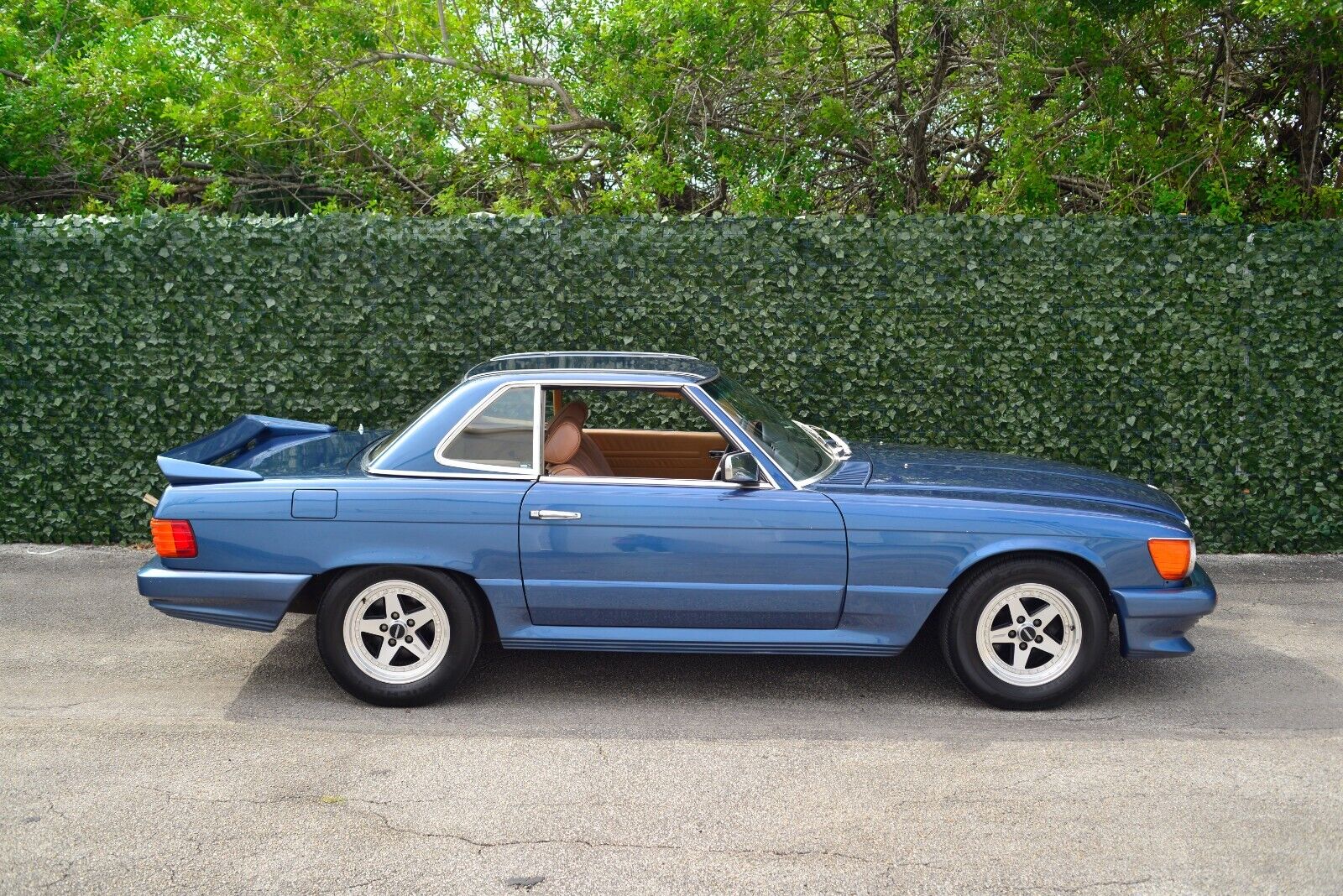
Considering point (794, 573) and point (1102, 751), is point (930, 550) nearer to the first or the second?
point (794, 573)

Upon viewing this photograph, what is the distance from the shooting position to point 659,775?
4461 millimetres

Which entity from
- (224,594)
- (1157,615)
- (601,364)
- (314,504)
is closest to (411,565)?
(314,504)

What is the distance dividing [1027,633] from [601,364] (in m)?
2.35

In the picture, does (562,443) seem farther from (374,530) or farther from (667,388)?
(374,530)

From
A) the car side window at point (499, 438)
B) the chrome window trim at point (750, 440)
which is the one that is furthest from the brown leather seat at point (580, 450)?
the chrome window trim at point (750, 440)

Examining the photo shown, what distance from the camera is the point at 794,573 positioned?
5.00m

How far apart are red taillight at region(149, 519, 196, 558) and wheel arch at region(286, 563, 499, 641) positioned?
0.51m

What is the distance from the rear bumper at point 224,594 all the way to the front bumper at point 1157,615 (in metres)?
3.62

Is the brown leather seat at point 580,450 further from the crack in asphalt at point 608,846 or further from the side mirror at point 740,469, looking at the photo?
the crack in asphalt at point 608,846

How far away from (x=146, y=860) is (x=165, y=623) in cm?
284

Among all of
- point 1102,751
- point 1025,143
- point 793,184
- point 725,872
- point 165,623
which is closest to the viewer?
point 725,872

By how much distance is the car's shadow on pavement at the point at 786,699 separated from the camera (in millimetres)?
4945

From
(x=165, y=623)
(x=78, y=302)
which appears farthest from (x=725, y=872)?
(x=78, y=302)

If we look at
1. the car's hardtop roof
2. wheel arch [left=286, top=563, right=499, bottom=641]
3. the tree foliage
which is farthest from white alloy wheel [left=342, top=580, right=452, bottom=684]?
the tree foliage
